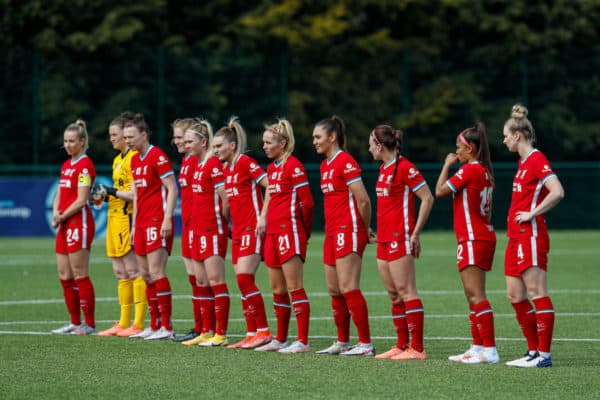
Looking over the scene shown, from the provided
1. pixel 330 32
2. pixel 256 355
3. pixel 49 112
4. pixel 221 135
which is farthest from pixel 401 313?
pixel 330 32

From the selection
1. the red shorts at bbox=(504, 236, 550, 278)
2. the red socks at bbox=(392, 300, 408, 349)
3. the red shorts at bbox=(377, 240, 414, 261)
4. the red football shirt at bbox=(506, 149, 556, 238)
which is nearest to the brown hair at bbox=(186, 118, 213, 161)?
the red shorts at bbox=(377, 240, 414, 261)

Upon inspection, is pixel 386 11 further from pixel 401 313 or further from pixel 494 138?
pixel 401 313

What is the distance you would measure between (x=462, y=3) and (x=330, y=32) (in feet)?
15.5

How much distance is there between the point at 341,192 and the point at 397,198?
0.54m

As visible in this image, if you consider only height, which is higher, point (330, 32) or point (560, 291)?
point (330, 32)

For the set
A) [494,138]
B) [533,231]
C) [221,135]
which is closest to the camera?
[533,231]

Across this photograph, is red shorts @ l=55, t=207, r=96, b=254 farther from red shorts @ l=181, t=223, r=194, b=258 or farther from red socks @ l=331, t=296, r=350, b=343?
red socks @ l=331, t=296, r=350, b=343

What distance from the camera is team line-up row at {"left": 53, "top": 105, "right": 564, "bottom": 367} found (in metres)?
9.67

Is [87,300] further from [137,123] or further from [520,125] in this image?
[520,125]

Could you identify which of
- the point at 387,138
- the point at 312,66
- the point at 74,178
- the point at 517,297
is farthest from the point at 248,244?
the point at 312,66

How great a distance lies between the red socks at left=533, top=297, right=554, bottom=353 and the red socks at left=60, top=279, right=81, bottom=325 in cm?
517

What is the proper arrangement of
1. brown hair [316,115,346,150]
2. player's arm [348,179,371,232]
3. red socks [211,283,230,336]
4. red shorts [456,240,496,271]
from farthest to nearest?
red socks [211,283,230,336] < brown hair [316,115,346,150] < player's arm [348,179,371,232] < red shorts [456,240,496,271]

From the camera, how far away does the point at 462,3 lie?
124 feet

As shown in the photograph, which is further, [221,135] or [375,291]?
[375,291]
